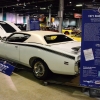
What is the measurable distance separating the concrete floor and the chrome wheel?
9.0 inches

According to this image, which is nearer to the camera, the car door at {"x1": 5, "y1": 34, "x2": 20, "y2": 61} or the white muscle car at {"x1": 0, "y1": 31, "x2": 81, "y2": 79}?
the white muscle car at {"x1": 0, "y1": 31, "x2": 81, "y2": 79}

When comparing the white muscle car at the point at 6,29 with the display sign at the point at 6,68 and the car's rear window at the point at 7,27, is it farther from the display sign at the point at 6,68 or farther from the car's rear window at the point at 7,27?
the display sign at the point at 6,68

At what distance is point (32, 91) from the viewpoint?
4.32 metres

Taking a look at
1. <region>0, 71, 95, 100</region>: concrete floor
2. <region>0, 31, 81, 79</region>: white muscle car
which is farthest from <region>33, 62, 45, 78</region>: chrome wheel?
<region>0, 71, 95, 100</region>: concrete floor

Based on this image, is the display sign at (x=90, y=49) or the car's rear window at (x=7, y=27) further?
the car's rear window at (x=7, y=27)

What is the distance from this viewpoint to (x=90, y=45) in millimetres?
3717

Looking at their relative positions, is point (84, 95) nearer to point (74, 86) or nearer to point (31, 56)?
point (74, 86)

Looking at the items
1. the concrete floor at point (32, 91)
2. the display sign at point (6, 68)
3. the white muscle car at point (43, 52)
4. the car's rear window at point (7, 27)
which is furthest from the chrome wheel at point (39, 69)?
the car's rear window at point (7, 27)

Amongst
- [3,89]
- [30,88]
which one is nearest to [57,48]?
[30,88]

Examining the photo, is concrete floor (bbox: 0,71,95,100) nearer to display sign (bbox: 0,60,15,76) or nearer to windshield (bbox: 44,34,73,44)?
display sign (bbox: 0,60,15,76)

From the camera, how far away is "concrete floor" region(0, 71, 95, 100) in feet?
13.1

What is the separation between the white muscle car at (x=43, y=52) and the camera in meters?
4.18

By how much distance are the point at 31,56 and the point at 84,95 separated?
1.79 meters

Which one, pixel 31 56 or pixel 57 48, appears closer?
pixel 57 48
